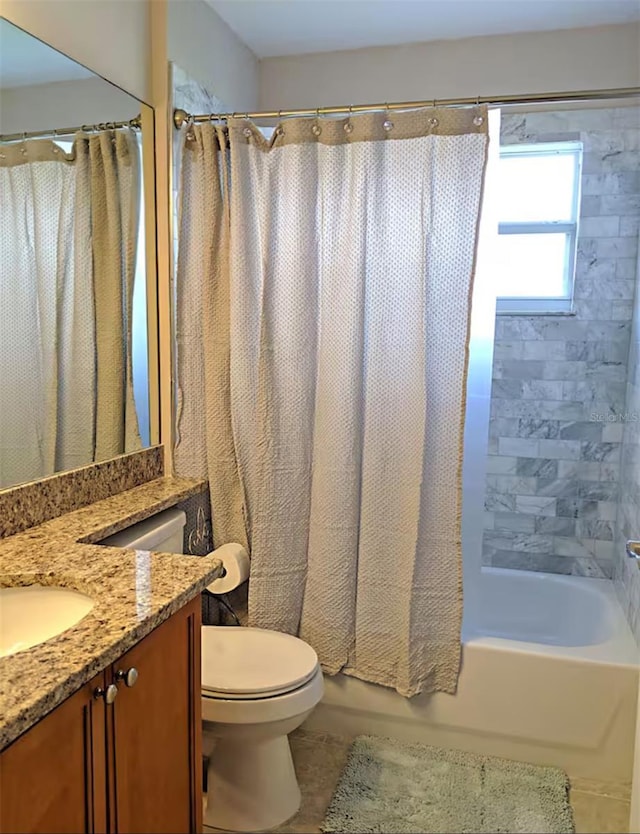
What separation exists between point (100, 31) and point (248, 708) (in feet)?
6.35

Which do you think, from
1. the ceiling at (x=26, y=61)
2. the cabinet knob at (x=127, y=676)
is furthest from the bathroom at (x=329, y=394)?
the cabinet knob at (x=127, y=676)

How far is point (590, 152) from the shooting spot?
2703mm

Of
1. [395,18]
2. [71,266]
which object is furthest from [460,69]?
[71,266]

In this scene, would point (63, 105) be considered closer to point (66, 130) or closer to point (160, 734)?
point (66, 130)

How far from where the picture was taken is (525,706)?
7.07ft

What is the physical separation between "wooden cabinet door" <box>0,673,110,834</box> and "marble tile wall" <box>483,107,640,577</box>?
220cm

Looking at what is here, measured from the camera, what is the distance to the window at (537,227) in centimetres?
283

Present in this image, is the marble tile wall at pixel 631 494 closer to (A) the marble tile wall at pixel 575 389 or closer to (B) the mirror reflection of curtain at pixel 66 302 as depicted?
(A) the marble tile wall at pixel 575 389

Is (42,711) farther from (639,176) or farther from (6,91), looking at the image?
(639,176)

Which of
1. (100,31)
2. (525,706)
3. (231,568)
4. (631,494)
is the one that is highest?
(100,31)

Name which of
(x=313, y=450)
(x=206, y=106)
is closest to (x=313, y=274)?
(x=313, y=450)

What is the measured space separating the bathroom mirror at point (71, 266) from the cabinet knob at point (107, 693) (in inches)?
29.9

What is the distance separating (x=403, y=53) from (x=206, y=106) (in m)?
0.85

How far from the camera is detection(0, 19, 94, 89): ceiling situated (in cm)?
162
